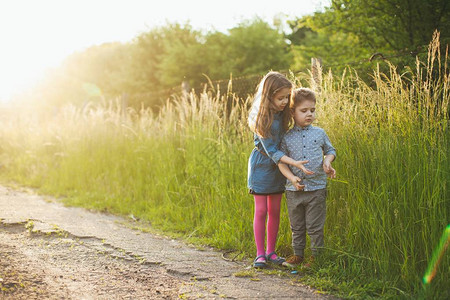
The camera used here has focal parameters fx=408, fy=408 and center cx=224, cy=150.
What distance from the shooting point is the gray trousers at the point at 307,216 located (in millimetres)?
3186

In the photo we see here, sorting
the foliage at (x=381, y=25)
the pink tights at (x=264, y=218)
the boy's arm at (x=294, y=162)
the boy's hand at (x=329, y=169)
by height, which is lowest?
the pink tights at (x=264, y=218)

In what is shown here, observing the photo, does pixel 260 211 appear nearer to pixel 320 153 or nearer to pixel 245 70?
pixel 320 153

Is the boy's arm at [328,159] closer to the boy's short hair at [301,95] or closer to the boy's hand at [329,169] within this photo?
the boy's hand at [329,169]

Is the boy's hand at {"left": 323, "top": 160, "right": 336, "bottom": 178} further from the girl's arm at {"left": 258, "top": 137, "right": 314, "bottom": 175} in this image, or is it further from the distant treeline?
the distant treeline

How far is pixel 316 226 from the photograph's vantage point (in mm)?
3199

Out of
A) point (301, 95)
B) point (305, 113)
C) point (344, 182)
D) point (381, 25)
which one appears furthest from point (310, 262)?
point (381, 25)

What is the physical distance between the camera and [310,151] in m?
3.21

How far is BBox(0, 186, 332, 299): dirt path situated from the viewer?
2.81 meters

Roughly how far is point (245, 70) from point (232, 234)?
45.8 feet

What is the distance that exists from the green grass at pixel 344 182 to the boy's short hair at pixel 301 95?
571 millimetres

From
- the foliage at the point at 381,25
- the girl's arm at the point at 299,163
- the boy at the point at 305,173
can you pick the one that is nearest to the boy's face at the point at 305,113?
the boy at the point at 305,173

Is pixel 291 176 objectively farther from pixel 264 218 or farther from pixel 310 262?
pixel 310 262

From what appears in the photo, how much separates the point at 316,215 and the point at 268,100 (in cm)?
99

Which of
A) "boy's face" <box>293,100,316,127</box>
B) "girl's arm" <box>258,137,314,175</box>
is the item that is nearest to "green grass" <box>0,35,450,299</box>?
"boy's face" <box>293,100,316,127</box>
